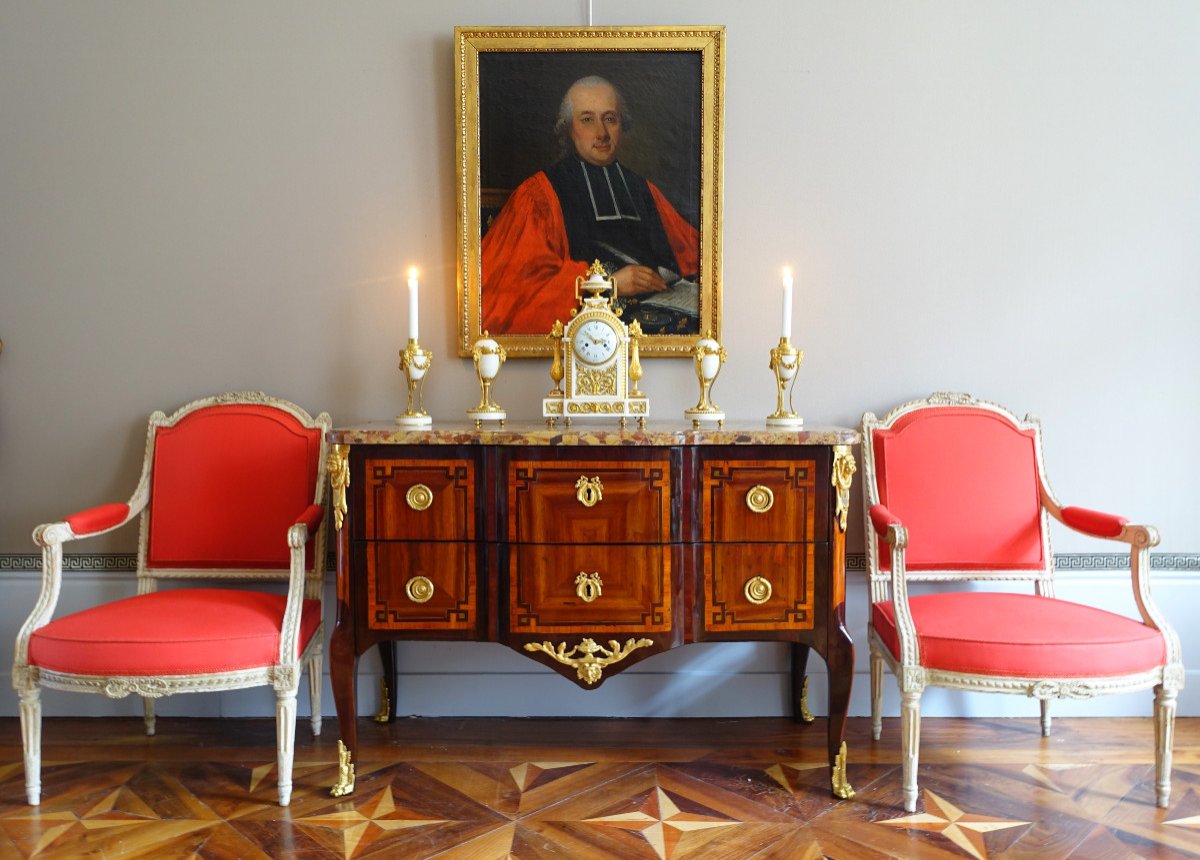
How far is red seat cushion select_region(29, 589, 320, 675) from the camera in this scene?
7.27ft

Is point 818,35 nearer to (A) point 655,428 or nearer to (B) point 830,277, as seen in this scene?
(B) point 830,277

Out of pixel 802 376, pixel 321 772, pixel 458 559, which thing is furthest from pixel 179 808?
pixel 802 376

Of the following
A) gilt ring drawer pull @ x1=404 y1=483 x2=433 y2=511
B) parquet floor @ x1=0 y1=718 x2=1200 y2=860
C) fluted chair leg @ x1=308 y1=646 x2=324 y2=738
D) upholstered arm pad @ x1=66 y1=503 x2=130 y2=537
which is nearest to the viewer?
parquet floor @ x1=0 y1=718 x2=1200 y2=860

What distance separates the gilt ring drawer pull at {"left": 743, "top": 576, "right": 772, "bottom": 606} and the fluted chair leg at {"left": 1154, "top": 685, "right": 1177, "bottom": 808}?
1.10 metres

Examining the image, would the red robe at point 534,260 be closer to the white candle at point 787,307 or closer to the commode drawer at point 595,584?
the white candle at point 787,307

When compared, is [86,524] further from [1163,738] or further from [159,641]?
[1163,738]

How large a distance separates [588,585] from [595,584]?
0.07 ft

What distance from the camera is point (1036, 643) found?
2.19 m

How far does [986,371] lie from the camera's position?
2990 millimetres

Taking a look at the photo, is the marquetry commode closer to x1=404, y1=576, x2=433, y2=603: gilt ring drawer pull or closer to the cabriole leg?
x1=404, y1=576, x2=433, y2=603: gilt ring drawer pull

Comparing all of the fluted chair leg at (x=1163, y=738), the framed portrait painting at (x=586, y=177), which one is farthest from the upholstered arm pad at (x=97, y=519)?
the fluted chair leg at (x=1163, y=738)

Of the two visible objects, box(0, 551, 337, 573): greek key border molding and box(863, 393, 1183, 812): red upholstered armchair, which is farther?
box(0, 551, 337, 573): greek key border molding

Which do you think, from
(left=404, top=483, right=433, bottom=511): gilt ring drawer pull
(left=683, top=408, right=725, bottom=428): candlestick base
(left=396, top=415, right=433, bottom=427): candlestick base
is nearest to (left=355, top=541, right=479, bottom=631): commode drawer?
(left=404, top=483, right=433, bottom=511): gilt ring drawer pull

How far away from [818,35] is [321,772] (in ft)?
9.78
